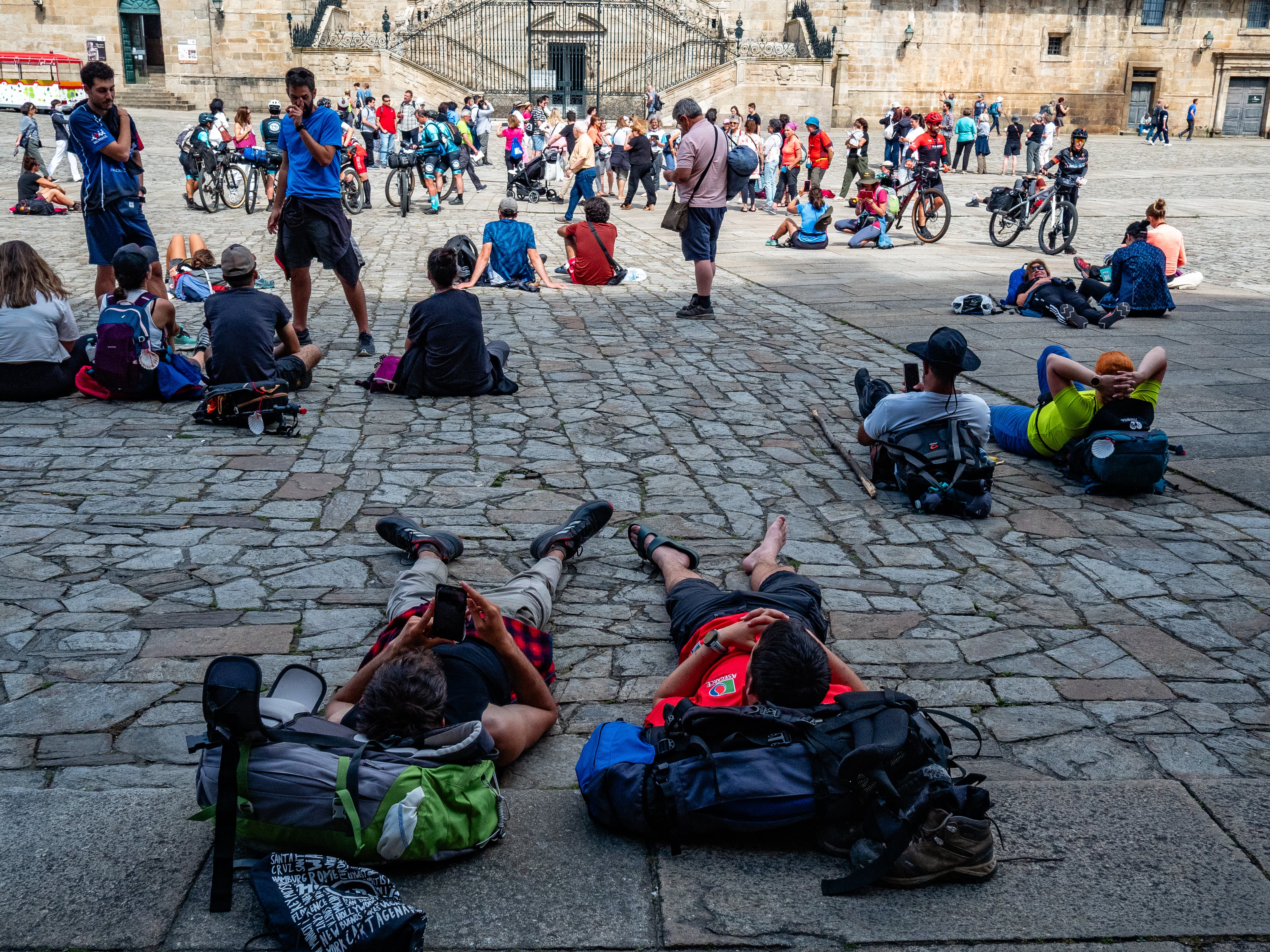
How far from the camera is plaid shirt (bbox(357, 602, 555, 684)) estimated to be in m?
3.86

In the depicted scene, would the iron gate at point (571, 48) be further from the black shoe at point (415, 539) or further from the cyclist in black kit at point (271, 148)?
the black shoe at point (415, 539)

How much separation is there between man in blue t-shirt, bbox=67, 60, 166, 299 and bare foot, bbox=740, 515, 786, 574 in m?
5.21

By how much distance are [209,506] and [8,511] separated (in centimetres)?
93

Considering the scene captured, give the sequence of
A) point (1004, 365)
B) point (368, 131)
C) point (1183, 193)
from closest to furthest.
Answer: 1. point (1004, 365)
2. point (1183, 193)
3. point (368, 131)

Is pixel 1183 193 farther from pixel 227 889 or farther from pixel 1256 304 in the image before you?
pixel 227 889

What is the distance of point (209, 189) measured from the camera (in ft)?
57.2

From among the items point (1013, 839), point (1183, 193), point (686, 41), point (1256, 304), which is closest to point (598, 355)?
point (1013, 839)

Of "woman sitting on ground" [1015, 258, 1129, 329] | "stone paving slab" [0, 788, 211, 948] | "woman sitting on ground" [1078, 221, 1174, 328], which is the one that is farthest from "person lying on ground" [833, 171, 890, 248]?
"stone paving slab" [0, 788, 211, 948]

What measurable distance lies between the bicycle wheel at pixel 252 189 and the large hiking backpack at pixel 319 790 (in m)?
15.9

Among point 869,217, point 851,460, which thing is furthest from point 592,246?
point 851,460

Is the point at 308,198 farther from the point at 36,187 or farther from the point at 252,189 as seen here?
the point at 36,187

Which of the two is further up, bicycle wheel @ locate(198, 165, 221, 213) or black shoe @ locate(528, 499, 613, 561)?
bicycle wheel @ locate(198, 165, 221, 213)

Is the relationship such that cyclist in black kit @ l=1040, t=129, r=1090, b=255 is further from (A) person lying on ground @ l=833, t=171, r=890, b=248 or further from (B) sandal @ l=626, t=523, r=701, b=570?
(B) sandal @ l=626, t=523, r=701, b=570

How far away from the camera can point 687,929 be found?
8.91ft
